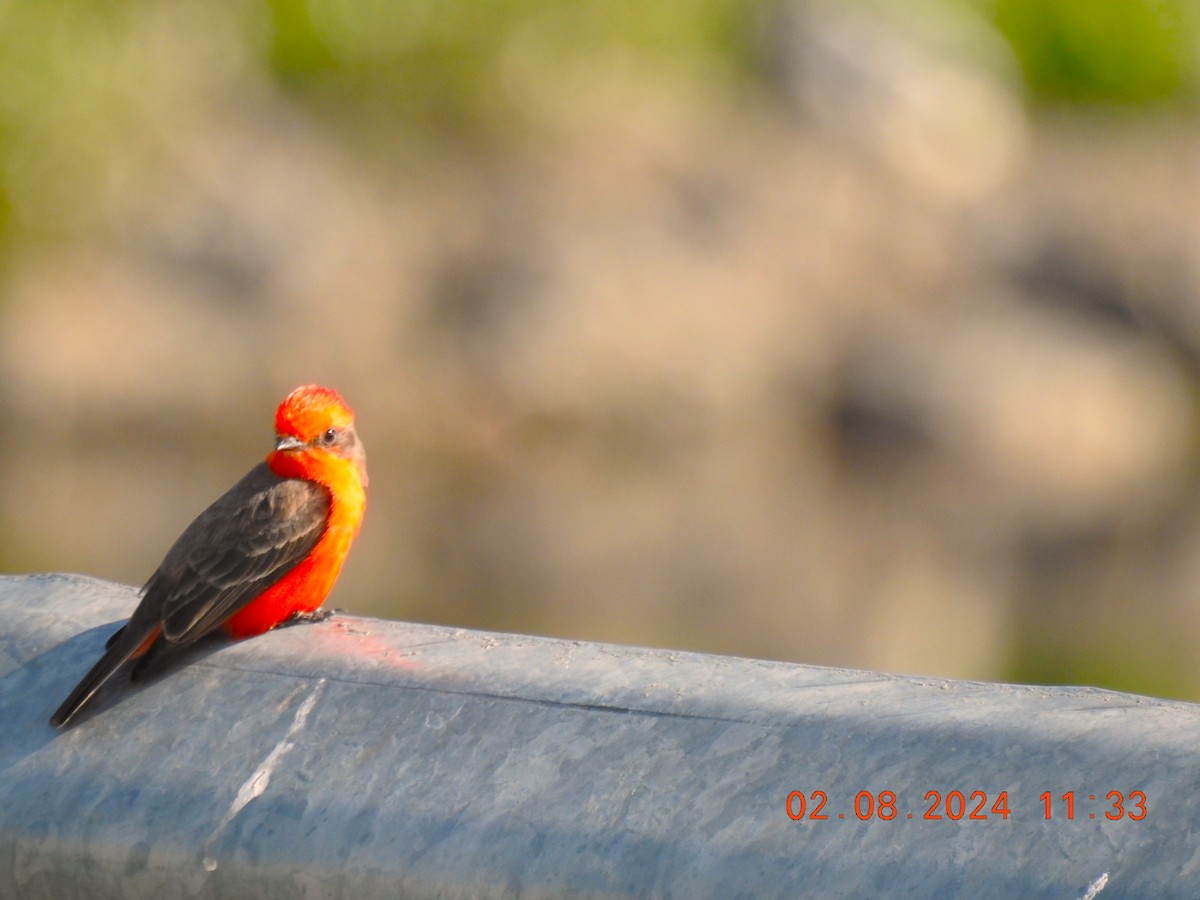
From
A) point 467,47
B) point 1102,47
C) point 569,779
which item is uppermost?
point 1102,47

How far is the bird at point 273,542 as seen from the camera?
12.4ft

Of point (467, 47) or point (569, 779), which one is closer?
point (569, 779)

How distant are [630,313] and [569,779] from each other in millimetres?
13287

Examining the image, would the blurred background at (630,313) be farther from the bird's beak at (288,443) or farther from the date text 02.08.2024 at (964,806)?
the date text 02.08.2024 at (964,806)

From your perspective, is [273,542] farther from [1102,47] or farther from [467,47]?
[1102,47]

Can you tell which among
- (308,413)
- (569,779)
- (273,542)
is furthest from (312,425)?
(569,779)

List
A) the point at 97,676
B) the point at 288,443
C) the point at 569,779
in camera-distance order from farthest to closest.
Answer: the point at 288,443 → the point at 97,676 → the point at 569,779

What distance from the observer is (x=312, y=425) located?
487 centimetres

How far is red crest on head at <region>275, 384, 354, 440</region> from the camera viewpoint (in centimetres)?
485

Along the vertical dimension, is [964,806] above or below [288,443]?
above

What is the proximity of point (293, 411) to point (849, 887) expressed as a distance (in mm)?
3027

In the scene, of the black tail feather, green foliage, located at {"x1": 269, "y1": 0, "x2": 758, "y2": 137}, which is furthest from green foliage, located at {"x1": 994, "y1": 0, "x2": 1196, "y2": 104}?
the black tail feather

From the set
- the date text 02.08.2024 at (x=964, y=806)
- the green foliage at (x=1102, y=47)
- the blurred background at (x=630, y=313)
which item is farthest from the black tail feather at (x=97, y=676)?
the green foliage at (x=1102, y=47)

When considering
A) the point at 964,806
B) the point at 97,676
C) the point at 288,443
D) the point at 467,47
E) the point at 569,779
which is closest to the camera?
the point at 964,806
